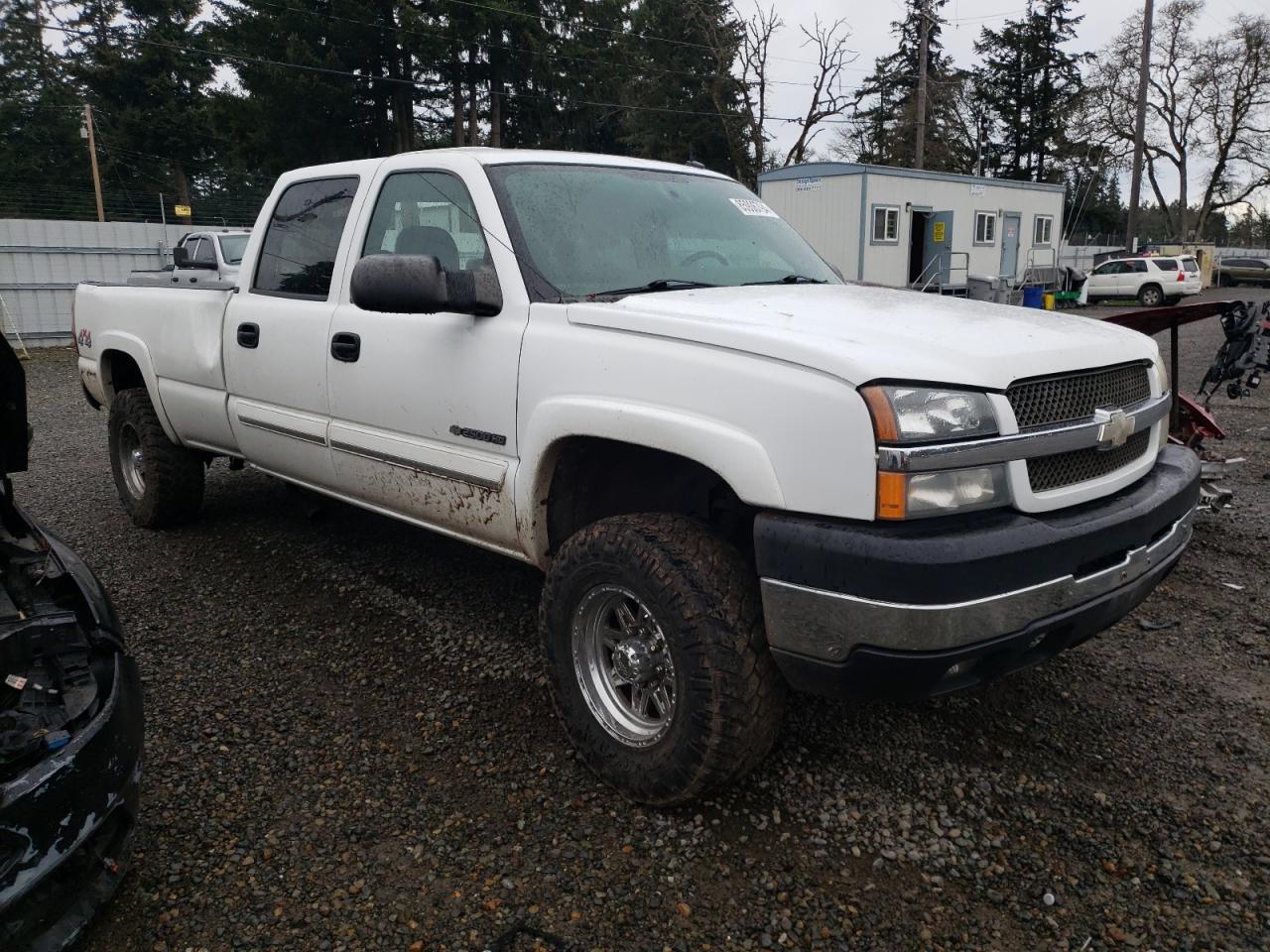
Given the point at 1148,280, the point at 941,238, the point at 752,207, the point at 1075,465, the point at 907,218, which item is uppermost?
the point at 907,218

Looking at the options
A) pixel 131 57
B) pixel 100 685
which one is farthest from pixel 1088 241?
pixel 100 685

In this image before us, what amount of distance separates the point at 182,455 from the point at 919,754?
4195 millimetres

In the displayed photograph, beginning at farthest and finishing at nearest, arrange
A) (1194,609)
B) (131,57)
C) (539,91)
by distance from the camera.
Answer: (131,57), (539,91), (1194,609)

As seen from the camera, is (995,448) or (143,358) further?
(143,358)

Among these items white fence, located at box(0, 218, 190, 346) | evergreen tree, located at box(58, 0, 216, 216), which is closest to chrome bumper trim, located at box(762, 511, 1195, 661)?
white fence, located at box(0, 218, 190, 346)

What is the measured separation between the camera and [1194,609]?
13.9ft

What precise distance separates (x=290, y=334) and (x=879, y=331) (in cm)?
260

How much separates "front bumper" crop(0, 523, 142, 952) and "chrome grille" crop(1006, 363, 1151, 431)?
89.9 inches

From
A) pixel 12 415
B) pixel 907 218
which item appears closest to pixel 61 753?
pixel 12 415

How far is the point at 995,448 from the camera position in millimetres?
2342

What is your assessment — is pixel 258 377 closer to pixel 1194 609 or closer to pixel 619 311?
pixel 619 311

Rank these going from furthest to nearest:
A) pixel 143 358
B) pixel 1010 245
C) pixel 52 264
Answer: pixel 1010 245
pixel 52 264
pixel 143 358

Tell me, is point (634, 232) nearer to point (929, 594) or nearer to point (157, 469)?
point (929, 594)

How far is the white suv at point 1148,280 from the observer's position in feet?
93.5
